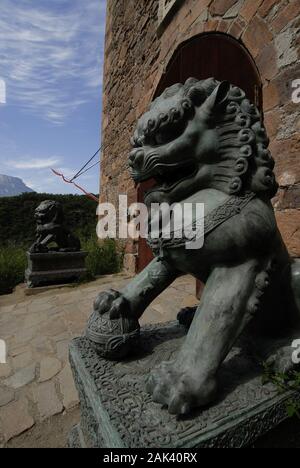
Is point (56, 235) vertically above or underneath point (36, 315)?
above

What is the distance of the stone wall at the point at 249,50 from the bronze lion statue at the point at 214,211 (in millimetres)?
1096

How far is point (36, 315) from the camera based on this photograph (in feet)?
10.6

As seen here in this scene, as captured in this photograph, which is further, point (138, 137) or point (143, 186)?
point (143, 186)

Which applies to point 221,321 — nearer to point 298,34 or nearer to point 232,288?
point 232,288

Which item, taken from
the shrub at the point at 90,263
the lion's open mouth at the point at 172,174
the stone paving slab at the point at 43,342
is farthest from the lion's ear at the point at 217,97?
the shrub at the point at 90,263

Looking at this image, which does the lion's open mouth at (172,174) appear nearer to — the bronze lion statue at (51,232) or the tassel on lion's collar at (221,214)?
the tassel on lion's collar at (221,214)

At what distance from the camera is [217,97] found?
0.92 m

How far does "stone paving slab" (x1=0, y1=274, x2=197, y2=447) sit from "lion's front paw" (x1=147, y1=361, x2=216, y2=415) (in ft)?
3.49

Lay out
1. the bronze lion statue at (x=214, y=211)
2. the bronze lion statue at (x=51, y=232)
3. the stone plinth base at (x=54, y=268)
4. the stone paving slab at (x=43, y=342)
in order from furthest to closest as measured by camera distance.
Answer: the bronze lion statue at (x=51, y=232)
the stone plinth base at (x=54, y=268)
the stone paving slab at (x=43, y=342)
the bronze lion statue at (x=214, y=211)

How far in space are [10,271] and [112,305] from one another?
4.47m

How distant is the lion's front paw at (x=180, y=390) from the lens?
0.77 m
